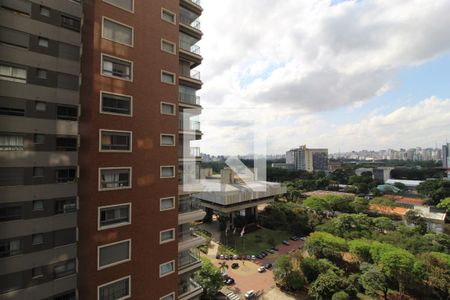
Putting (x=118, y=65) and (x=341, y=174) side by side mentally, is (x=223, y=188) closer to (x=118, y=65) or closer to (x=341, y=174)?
(x=118, y=65)

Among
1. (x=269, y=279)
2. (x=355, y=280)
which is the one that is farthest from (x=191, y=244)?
(x=355, y=280)

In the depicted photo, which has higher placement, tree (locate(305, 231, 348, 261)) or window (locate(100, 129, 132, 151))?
window (locate(100, 129, 132, 151))

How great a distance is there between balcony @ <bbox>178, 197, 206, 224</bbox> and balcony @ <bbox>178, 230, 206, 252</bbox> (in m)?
0.92

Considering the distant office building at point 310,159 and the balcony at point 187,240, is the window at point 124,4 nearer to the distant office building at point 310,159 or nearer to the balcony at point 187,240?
the balcony at point 187,240

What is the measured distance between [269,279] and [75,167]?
2393cm

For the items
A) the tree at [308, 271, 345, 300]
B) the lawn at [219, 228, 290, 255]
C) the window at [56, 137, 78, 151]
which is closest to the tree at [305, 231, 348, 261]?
the tree at [308, 271, 345, 300]

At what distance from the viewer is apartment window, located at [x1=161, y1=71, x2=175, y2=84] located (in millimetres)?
12683

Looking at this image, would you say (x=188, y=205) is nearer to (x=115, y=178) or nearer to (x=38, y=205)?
(x=115, y=178)

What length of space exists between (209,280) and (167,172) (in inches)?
520

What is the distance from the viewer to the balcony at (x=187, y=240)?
46.5 feet

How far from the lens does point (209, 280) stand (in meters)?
21.0

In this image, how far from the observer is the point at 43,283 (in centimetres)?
1092

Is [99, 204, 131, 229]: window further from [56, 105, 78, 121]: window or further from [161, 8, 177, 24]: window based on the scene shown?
[161, 8, 177, 24]: window

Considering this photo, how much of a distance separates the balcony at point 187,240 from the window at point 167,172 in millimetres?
4039
